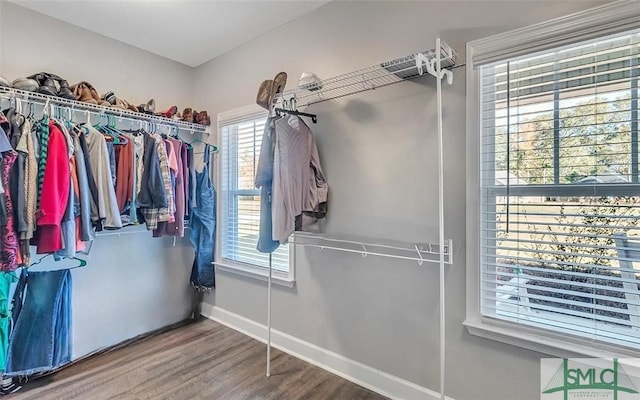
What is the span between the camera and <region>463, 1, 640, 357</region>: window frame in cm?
137

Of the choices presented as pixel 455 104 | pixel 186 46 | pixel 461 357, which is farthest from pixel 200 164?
pixel 461 357

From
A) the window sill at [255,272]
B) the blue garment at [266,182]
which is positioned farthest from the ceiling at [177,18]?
the window sill at [255,272]

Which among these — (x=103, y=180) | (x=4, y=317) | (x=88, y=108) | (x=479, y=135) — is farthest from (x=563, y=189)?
(x=4, y=317)

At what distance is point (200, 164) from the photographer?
3141 mm

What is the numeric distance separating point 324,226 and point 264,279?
85cm

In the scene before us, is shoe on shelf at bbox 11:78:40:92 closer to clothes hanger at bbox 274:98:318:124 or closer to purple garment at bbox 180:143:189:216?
purple garment at bbox 180:143:189:216

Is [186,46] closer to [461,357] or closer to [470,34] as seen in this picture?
[470,34]

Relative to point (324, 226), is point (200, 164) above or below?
above

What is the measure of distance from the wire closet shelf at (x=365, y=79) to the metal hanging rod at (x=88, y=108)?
123 cm

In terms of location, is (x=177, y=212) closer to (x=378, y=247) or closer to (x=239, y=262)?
(x=239, y=262)

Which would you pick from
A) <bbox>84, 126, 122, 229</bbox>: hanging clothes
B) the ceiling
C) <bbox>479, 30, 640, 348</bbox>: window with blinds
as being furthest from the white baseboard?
the ceiling

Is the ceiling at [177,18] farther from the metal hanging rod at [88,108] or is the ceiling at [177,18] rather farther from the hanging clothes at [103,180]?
the hanging clothes at [103,180]

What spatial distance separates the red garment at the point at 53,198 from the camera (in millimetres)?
1871

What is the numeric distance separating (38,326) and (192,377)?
109 cm
